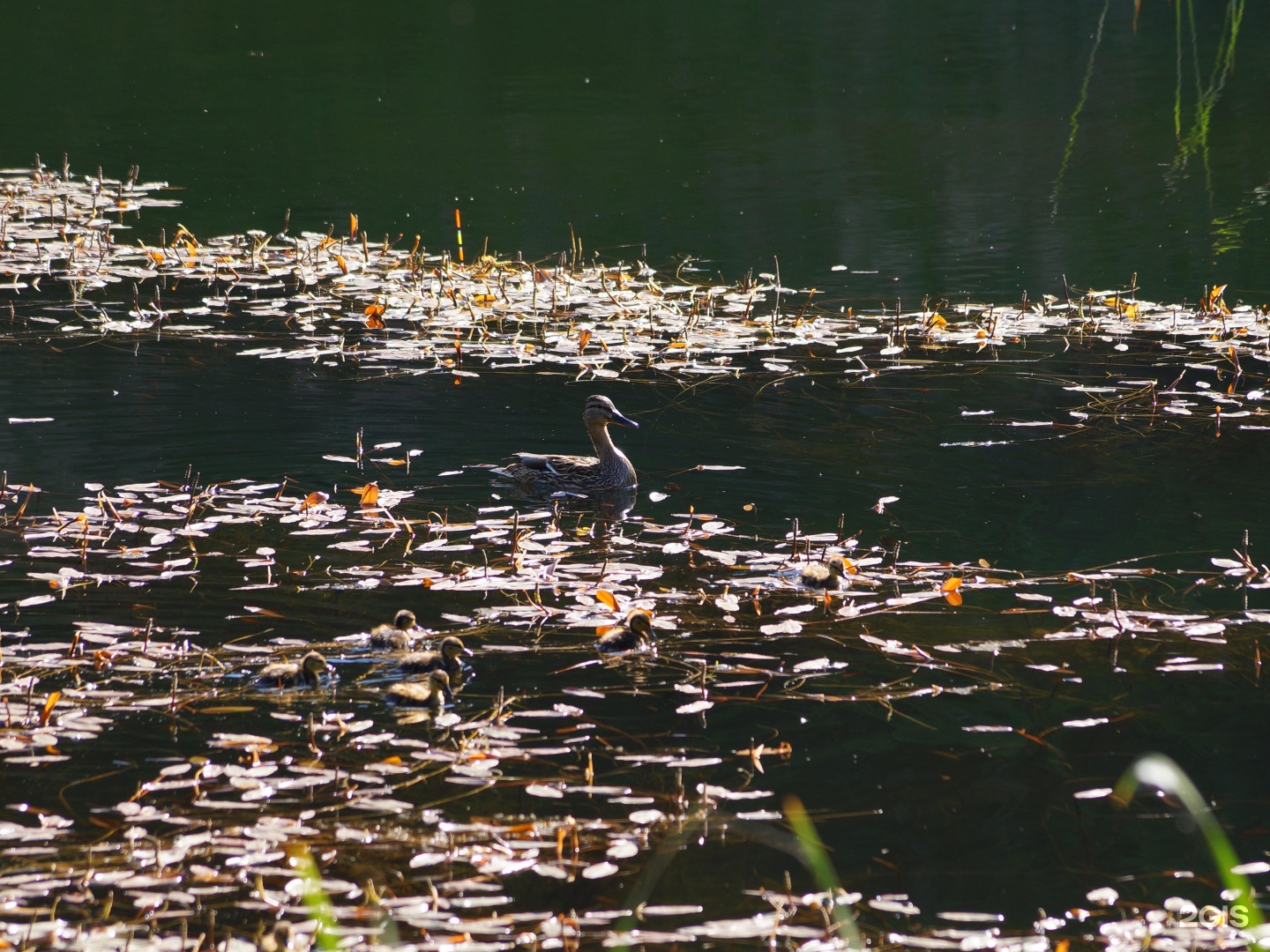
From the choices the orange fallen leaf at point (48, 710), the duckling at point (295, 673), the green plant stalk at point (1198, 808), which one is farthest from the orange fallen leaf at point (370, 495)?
the green plant stalk at point (1198, 808)

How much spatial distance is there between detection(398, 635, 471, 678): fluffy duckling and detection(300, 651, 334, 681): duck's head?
36 centimetres

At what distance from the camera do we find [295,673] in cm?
707

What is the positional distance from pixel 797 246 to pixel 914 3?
2510 centimetres

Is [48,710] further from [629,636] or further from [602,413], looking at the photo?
[602,413]

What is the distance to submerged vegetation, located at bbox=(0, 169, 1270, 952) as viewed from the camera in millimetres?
5340

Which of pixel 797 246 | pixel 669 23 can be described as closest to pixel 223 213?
pixel 797 246

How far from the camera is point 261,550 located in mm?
8992

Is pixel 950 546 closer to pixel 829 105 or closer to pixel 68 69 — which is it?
pixel 829 105

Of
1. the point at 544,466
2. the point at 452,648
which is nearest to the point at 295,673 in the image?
the point at 452,648

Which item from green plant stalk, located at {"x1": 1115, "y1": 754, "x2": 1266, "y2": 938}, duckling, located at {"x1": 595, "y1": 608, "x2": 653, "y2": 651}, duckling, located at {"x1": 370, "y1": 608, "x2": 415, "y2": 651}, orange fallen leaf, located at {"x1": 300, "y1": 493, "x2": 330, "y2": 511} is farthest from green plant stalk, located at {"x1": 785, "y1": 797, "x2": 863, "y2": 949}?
orange fallen leaf, located at {"x1": 300, "y1": 493, "x2": 330, "y2": 511}

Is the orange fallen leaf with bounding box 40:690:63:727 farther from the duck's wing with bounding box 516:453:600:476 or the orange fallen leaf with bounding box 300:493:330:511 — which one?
the duck's wing with bounding box 516:453:600:476

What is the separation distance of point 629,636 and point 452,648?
2.88 feet

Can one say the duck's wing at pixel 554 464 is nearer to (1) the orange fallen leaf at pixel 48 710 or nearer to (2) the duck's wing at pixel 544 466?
(2) the duck's wing at pixel 544 466

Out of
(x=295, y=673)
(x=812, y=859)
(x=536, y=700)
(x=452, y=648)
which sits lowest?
(x=812, y=859)
